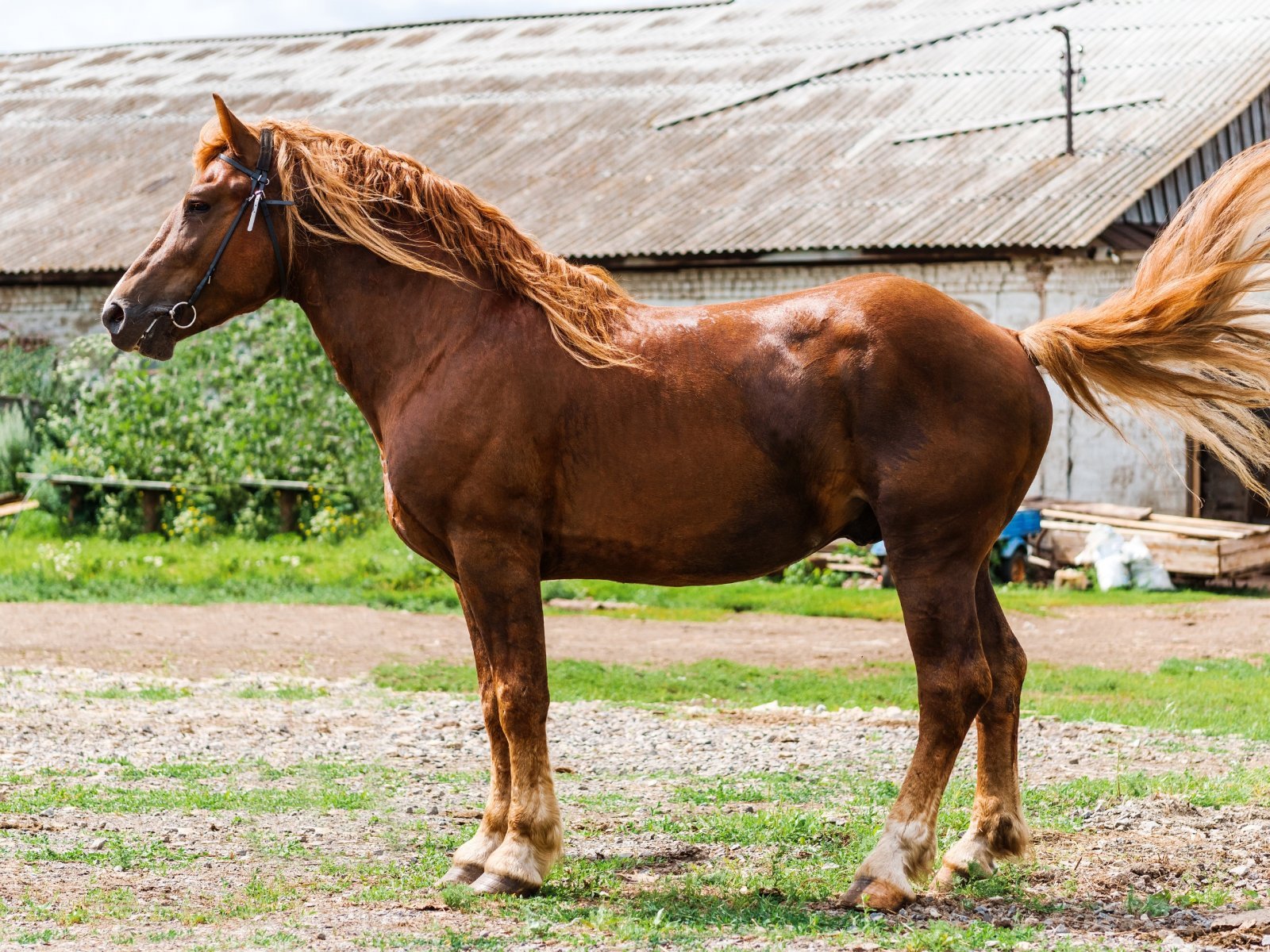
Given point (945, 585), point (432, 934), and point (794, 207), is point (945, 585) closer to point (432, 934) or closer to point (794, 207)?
point (432, 934)

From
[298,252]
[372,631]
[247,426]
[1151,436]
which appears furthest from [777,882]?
[247,426]

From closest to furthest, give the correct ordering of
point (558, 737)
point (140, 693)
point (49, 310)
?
point (558, 737), point (140, 693), point (49, 310)

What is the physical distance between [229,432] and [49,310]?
239 inches

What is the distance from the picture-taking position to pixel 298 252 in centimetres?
524

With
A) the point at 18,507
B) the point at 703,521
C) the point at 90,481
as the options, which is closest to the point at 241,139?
the point at 703,521

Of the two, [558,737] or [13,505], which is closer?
[558,737]

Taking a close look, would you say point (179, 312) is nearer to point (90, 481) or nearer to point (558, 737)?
point (558, 737)

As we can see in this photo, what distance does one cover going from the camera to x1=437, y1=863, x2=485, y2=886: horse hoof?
503cm

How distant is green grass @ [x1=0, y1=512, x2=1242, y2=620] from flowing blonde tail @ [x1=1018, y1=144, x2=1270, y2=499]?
842 cm

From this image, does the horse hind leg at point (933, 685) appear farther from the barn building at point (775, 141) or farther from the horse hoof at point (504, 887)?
the barn building at point (775, 141)

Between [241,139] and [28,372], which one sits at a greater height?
[28,372]

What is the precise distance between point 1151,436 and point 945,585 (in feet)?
39.3

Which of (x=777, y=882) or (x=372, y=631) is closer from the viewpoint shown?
(x=777, y=882)

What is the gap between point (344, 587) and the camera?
1421 cm
